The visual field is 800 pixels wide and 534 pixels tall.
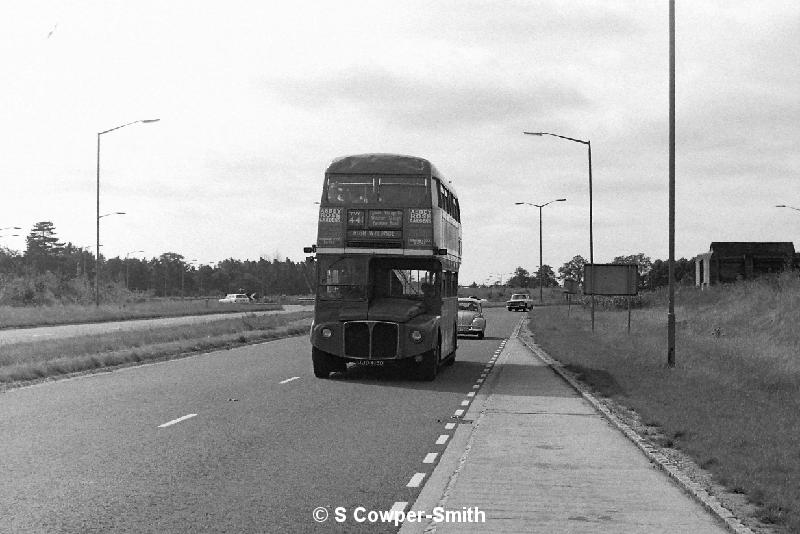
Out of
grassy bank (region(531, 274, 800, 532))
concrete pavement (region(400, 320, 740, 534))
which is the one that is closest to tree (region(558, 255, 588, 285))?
grassy bank (region(531, 274, 800, 532))

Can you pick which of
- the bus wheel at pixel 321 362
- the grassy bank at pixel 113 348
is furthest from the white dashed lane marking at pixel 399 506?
the grassy bank at pixel 113 348

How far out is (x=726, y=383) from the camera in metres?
21.8

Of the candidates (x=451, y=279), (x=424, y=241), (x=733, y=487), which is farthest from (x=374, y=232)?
(x=733, y=487)

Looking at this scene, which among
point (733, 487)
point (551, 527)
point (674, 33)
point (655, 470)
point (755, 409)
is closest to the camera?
point (551, 527)

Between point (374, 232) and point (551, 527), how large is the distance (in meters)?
15.2

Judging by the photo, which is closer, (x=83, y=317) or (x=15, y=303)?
(x=83, y=317)

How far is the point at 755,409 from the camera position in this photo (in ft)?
53.6

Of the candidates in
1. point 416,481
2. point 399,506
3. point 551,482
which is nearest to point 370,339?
point 416,481

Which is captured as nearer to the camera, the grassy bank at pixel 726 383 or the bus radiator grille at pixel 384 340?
the grassy bank at pixel 726 383

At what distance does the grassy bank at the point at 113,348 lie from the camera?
23.4 metres

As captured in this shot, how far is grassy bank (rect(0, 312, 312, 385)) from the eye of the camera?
23422mm

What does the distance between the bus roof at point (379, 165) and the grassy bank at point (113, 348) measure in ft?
25.1

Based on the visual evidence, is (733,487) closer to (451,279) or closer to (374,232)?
(374,232)

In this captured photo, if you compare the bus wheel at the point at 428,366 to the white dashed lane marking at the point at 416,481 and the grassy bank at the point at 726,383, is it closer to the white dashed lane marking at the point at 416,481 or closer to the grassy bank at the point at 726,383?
the grassy bank at the point at 726,383
